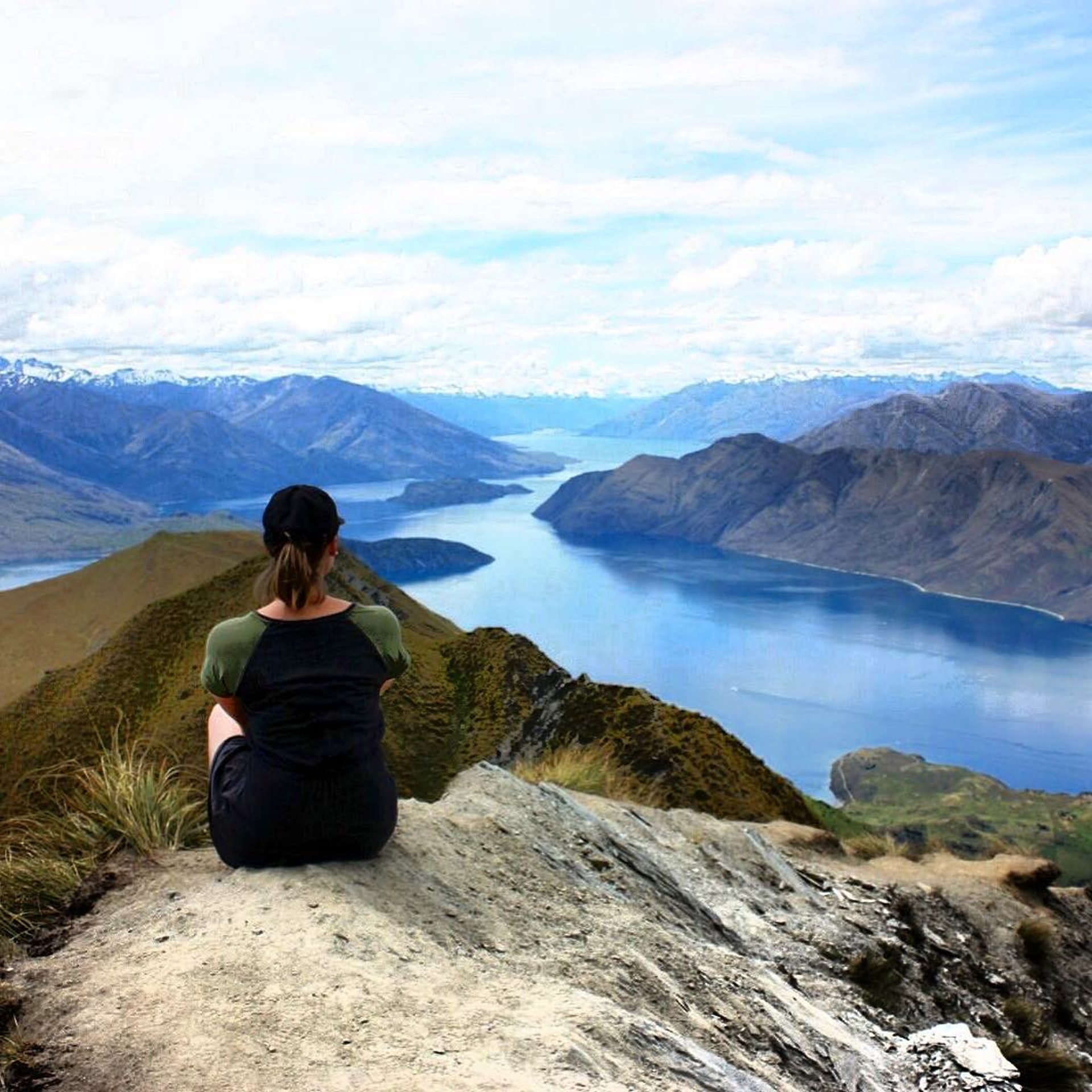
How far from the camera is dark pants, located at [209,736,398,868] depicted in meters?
5.56

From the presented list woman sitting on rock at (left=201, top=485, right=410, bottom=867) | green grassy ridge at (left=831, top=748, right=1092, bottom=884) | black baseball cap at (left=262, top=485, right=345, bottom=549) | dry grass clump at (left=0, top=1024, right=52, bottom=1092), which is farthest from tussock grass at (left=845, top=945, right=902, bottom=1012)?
green grassy ridge at (left=831, top=748, right=1092, bottom=884)

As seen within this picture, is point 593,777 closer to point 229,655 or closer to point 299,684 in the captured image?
point 299,684

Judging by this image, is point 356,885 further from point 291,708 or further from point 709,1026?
point 709,1026

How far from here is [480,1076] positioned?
157 inches

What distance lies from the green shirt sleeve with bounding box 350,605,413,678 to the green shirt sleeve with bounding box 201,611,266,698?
0.61 m

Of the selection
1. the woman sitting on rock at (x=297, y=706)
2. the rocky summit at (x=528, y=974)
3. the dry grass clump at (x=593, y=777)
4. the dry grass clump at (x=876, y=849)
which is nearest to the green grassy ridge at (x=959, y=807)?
the dry grass clump at (x=593, y=777)

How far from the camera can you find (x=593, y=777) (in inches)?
509

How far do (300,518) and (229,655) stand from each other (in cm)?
86

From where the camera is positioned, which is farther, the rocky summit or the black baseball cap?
the black baseball cap

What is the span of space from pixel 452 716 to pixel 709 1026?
20.4 m

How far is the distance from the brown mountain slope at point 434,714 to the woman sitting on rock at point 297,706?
7810 mm

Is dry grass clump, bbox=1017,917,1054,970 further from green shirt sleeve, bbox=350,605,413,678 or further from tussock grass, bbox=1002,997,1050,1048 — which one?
green shirt sleeve, bbox=350,605,413,678

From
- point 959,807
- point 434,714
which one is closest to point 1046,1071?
point 434,714

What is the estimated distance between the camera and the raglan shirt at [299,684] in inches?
218
